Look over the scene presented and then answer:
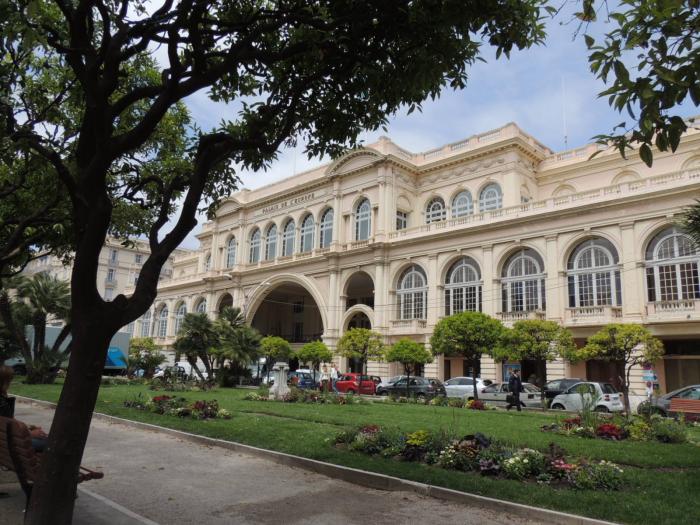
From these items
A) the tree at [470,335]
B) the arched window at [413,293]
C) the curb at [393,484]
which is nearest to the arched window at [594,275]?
the tree at [470,335]

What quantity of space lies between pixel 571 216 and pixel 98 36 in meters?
27.8

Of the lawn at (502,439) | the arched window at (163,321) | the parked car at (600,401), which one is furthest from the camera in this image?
the arched window at (163,321)

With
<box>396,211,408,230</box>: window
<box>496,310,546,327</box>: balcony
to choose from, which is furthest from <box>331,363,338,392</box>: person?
<box>396,211,408,230</box>: window

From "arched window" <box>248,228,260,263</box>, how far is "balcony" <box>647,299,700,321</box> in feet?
117

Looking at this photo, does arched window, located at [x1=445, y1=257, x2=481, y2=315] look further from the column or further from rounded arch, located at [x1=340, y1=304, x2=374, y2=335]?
the column

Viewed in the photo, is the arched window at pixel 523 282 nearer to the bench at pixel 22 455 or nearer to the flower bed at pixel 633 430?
the flower bed at pixel 633 430

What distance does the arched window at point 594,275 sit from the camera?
2995 centimetres

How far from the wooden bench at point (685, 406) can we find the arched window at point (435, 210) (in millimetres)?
24729

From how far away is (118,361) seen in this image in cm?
4356

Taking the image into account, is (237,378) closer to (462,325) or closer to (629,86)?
(462,325)

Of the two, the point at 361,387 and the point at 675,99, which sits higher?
the point at 675,99

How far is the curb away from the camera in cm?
609

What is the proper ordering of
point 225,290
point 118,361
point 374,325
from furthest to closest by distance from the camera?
point 225,290
point 118,361
point 374,325

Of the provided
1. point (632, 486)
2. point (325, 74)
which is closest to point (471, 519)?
point (632, 486)
